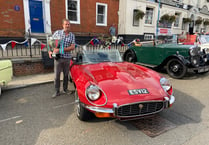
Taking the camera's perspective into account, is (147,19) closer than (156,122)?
No

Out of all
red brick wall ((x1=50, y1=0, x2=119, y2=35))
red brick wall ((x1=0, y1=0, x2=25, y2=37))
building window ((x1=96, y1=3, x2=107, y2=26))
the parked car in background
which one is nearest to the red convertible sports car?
the parked car in background

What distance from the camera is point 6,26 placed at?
9.48 m

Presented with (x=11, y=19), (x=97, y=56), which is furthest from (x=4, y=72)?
(x=11, y=19)

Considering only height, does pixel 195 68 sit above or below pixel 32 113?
above

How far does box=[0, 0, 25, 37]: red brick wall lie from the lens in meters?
9.29

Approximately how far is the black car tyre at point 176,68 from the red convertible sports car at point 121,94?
→ 316 cm

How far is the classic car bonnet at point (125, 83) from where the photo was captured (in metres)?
2.54

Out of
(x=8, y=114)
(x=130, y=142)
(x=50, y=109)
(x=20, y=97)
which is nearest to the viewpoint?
(x=130, y=142)

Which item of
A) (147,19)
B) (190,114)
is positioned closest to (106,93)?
(190,114)

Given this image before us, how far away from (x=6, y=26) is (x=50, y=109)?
8.42 meters

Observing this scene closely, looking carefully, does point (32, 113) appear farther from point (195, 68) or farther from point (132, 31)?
point (132, 31)

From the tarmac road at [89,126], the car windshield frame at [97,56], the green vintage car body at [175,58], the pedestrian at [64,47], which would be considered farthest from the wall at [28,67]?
the green vintage car body at [175,58]

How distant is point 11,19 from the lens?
31.4ft

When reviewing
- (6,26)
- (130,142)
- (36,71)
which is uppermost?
(6,26)
